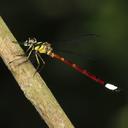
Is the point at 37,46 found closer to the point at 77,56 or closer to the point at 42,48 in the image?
the point at 42,48

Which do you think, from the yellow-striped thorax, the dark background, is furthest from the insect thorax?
the dark background

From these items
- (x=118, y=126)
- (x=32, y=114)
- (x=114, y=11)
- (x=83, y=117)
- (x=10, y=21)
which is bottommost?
(x=118, y=126)

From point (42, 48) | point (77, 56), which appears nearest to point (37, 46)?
point (42, 48)

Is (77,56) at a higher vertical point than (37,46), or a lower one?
higher

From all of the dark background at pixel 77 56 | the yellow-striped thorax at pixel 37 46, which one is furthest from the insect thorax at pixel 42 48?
the dark background at pixel 77 56

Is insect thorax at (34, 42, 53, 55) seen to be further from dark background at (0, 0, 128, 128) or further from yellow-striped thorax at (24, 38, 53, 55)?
dark background at (0, 0, 128, 128)

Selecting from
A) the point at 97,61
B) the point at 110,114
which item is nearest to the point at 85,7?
the point at 97,61

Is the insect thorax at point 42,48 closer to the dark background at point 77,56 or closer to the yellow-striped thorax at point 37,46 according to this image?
the yellow-striped thorax at point 37,46

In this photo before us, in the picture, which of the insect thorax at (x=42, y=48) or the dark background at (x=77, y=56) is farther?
the dark background at (x=77, y=56)

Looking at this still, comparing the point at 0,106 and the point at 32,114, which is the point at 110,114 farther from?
the point at 0,106
